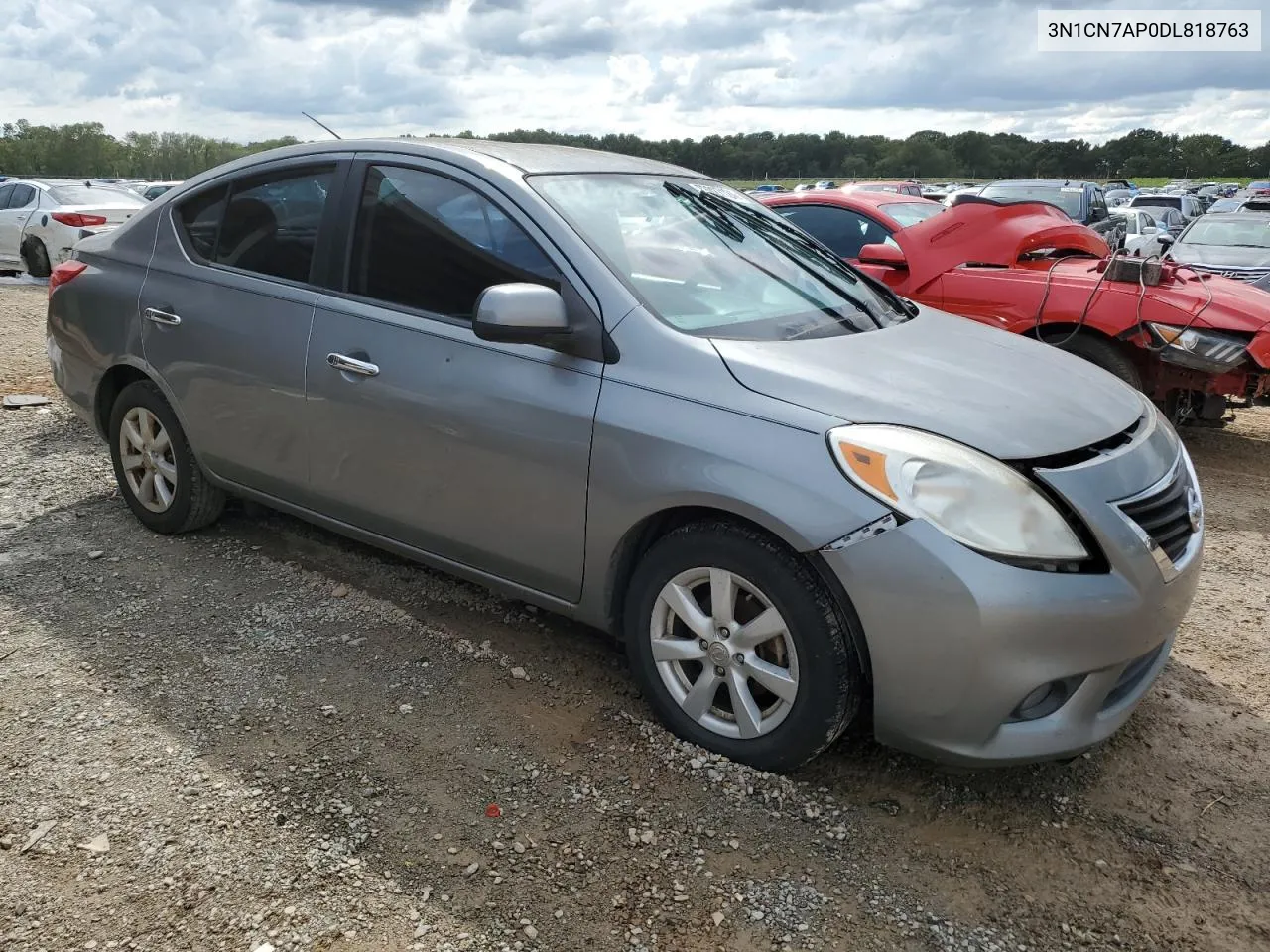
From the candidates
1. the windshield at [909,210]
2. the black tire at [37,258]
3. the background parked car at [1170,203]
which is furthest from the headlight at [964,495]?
the background parked car at [1170,203]

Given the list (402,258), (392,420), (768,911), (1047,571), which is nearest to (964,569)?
(1047,571)

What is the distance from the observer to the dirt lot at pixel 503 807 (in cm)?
230

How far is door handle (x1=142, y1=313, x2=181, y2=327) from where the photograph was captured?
4030 millimetres

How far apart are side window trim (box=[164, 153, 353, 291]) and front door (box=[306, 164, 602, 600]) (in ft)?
0.40

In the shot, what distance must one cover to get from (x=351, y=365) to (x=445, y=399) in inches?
17.1

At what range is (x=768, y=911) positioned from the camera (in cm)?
233

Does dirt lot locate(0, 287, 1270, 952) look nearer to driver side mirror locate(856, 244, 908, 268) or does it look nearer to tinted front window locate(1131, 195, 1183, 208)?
driver side mirror locate(856, 244, 908, 268)

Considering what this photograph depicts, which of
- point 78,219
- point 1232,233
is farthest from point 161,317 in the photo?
point 1232,233

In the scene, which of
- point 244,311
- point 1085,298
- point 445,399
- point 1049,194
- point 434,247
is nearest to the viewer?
point 445,399

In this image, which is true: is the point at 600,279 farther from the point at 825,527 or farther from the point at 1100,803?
the point at 1100,803

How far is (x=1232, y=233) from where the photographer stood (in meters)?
12.4

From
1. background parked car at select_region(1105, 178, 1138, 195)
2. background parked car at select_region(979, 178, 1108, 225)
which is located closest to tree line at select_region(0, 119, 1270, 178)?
background parked car at select_region(1105, 178, 1138, 195)

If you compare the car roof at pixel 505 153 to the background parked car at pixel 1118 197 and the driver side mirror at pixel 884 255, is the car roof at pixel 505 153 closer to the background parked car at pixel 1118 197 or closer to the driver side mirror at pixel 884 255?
the driver side mirror at pixel 884 255

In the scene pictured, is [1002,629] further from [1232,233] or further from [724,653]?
[1232,233]
